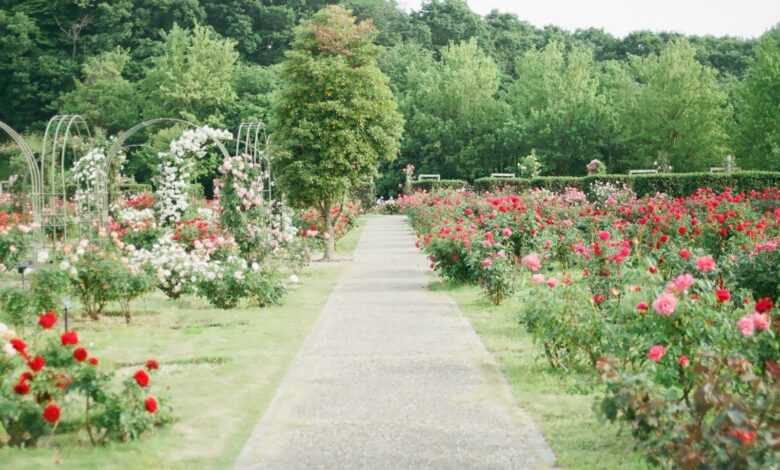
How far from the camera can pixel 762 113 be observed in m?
37.8

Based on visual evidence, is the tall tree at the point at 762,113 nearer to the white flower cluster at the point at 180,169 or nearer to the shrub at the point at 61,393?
the white flower cluster at the point at 180,169

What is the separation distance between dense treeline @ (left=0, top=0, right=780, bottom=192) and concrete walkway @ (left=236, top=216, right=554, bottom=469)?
31.7m

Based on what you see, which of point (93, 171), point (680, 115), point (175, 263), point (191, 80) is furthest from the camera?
point (191, 80)

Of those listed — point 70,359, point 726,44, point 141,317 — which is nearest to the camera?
point 70,359

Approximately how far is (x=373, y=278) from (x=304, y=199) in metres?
3.77

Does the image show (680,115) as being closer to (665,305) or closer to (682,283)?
(682,283)

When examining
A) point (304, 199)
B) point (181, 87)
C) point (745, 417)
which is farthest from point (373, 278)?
point (181, 87)

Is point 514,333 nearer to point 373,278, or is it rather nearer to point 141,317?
point 141,317

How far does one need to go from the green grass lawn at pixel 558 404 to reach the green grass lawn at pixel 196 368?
1.80 metres

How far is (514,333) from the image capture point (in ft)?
28.0

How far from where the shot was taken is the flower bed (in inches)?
132

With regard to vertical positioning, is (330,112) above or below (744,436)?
above

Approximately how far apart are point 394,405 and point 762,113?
3677 cm

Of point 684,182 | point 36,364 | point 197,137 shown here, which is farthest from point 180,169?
point 684,182
